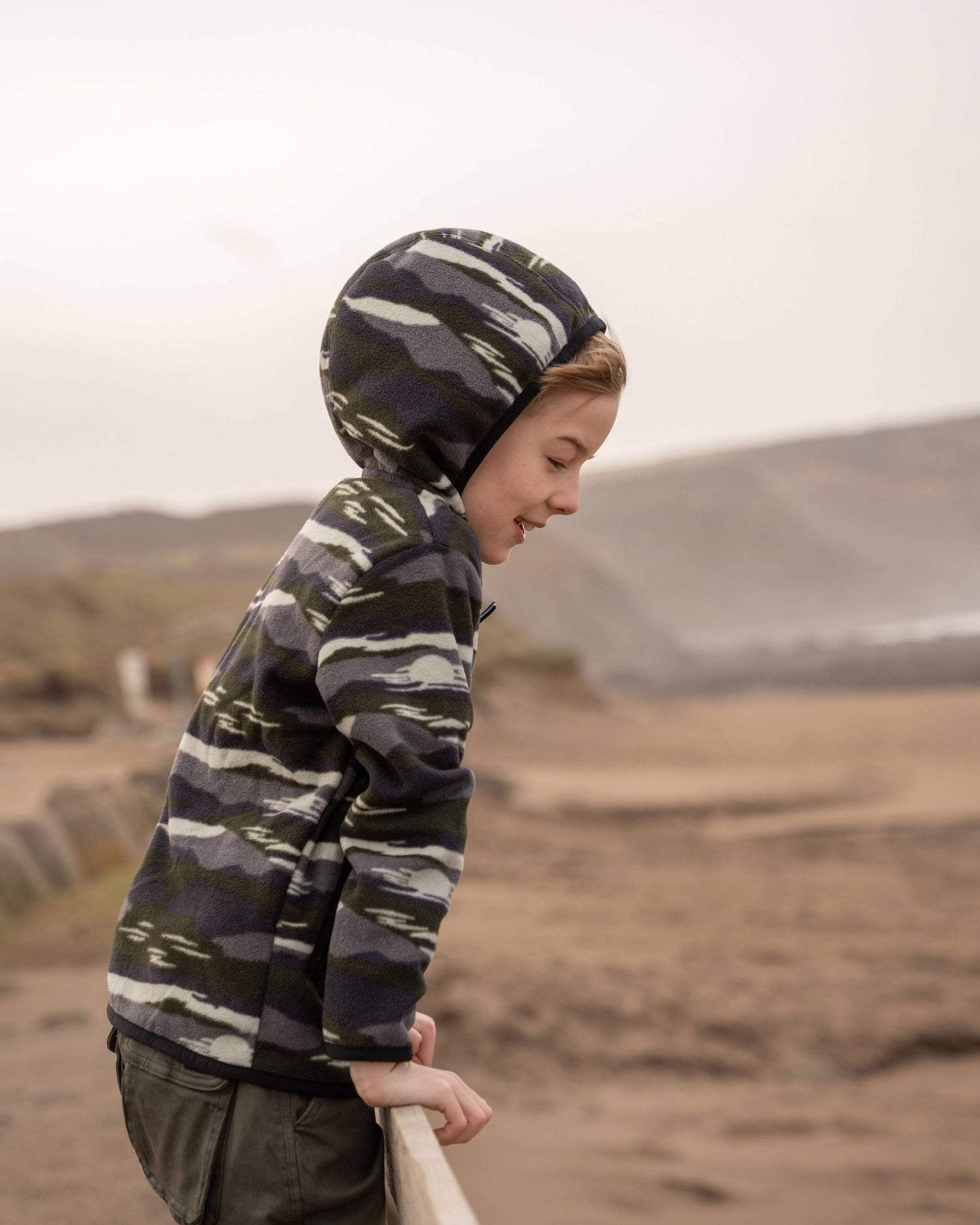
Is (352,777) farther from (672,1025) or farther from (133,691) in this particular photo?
(133,691)

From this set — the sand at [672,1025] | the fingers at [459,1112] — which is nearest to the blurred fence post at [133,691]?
the sand at [672,1025]

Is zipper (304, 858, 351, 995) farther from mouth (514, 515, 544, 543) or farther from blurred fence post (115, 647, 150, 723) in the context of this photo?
blurred fence post (115, 647, 150, 723)

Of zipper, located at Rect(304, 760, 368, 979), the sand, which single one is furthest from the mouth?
the sand

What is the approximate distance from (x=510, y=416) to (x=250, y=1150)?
674mm

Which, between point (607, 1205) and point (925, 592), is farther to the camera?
point (925, 592)

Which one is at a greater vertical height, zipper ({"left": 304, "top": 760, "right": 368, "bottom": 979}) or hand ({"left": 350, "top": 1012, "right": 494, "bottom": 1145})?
zipper ({"left": 304, "top": 760, "right": 368, "bottom": 979})

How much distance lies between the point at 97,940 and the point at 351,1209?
4.08 meters

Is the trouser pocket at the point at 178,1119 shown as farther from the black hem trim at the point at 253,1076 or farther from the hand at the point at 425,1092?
the hand at the point at 425,1092

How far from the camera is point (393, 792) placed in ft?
3.14

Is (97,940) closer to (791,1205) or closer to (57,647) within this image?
(791,1205)

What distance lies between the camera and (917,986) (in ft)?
14.0

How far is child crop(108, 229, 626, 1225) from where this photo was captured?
974 millimetres

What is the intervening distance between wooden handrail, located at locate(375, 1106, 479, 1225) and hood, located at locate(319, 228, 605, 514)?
0.52 metres

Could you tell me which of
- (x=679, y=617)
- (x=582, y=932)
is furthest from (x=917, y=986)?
(x=679, y=617)
